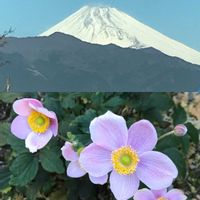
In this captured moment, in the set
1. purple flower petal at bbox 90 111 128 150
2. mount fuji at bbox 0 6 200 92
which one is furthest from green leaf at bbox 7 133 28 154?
mount fuji at bbox 0 6 200 92

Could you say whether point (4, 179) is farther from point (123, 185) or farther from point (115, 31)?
point (115, 31)

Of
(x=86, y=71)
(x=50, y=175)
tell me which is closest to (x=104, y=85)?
(x=86, y=71)

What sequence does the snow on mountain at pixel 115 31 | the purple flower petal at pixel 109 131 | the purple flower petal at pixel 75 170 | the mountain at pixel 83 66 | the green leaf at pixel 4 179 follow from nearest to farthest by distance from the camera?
the purple flower petal at pixel 109 131 → the purple flower petal at pixel 75 170 → the green leaf at pixel 4 179 → the snow on mountain at pixel 115 31 → the mountain at pixel 83 66

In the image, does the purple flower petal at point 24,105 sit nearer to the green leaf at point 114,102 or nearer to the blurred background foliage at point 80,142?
the blurred background foliage at point 80,142

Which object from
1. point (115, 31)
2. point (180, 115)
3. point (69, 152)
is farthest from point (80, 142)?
point (115, 31)

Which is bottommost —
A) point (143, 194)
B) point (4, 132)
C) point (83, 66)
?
point (143, 194)

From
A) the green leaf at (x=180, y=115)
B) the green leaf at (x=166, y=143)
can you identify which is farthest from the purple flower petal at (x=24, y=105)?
the green leaf at (x=180, y=115)
